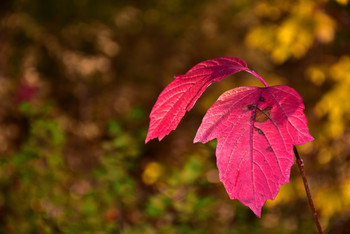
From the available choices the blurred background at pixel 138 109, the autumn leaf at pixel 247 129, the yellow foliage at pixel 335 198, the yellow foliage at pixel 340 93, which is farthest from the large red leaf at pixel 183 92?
the yellow foliage at pixel 335 198

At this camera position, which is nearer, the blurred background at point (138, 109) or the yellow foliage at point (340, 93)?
the blurred background at point (138, 109)

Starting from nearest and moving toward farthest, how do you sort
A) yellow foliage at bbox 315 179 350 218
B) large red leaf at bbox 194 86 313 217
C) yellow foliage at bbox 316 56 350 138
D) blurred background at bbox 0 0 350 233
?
large red leaf at bbox 194 86 313 217
blurred background at bbox 0 0 350 233
yellow foliage at bbox 316 56 350 138
yellow foliage at bbox 315 179 350 218

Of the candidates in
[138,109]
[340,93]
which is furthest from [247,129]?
[340,93]

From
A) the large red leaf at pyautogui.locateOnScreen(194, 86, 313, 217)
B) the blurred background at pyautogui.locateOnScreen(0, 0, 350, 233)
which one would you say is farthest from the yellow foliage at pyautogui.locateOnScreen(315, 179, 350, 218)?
the large red leaf at pyautogui.locateOnScreen(194, 86, 313, 217)

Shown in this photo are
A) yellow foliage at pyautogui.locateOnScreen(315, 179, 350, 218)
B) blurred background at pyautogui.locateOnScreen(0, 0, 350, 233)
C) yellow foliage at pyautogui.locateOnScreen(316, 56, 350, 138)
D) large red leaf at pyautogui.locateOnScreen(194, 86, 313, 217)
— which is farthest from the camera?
yellow foliage at pyautogui.locateOnScreen(315, 179, 350, 218)

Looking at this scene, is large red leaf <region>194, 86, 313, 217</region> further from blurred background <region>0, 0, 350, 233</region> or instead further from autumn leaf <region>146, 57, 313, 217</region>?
blurred background <region>0, 0, 350, 233</region>

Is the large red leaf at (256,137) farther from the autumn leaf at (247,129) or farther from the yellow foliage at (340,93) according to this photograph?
the yellow foliage at (340,93)
